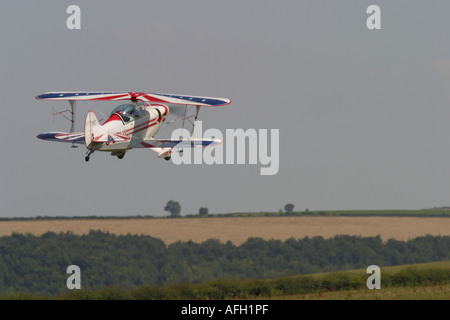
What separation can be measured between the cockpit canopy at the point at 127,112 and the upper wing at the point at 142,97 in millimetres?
858

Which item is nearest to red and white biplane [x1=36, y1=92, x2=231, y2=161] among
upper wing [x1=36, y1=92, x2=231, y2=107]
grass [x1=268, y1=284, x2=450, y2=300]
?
upper wing [x1=36, y1=92, x2=231, y2=107]

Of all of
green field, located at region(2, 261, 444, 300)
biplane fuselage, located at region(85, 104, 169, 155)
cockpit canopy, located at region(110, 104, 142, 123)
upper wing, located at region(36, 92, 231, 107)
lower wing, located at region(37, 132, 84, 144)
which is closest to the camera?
biplane fuselage, located at region(85, 104, 169, 155)

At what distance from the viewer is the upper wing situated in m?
45.1

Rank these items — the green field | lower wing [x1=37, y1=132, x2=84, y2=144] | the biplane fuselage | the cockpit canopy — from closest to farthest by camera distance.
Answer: the biplane fuselage
lower wing [x1=37, y1=132, x2=84, y2=144]
the cockpit canopy
the green field

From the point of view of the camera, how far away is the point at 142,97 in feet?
148

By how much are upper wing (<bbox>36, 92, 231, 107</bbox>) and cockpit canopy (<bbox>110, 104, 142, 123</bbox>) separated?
33.8 inches

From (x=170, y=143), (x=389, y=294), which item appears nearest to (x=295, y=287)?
(x=389, y=294)

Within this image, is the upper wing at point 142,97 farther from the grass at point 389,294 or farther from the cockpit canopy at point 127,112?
the grass at point 389,294

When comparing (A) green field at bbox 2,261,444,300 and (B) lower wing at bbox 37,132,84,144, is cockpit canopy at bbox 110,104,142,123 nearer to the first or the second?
(B) lower wing at bbox 37,132,84,144

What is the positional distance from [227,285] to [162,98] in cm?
2163

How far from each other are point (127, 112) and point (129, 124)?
32.1 inches

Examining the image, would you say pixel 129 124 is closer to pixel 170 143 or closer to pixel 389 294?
A: pixel 170 143
